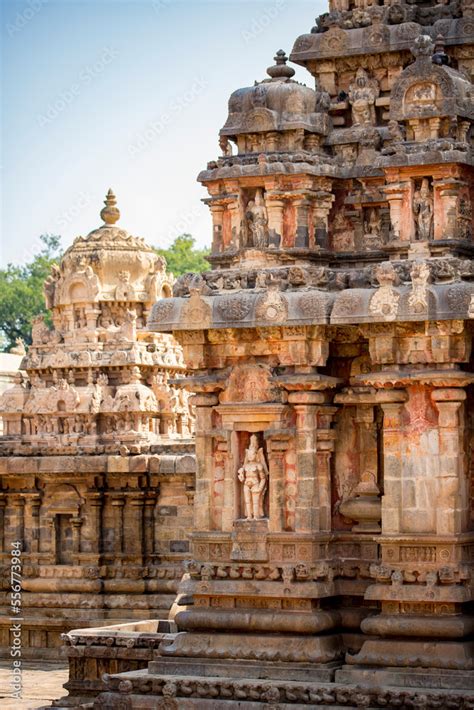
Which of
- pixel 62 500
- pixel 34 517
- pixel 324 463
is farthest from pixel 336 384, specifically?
pixel 34 517

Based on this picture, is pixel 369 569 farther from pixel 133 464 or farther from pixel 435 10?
pixel 133 464

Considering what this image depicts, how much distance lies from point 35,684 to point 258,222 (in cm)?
1114

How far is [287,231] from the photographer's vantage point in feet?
93.2

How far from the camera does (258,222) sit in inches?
1120

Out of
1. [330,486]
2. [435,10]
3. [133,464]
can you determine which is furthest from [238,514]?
[133,464]

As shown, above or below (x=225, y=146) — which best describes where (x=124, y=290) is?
above

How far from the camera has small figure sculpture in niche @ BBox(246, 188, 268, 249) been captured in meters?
28.4

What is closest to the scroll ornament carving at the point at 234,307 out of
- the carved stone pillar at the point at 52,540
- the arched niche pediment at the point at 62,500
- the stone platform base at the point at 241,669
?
the stone platform base at the point at 241,669

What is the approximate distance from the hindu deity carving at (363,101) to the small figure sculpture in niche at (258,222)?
173cm

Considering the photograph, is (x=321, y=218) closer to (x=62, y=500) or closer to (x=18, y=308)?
Result: (x=62, y=500)

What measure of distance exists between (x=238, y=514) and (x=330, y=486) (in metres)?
1.17

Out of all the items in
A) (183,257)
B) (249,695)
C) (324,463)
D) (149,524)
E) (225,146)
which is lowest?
(249,695)

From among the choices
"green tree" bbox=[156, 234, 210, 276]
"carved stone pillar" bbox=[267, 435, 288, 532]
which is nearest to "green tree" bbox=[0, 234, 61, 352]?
"green tree" bbox=[156, 234, 210, 276]

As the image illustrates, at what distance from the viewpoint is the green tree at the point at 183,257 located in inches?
2906
